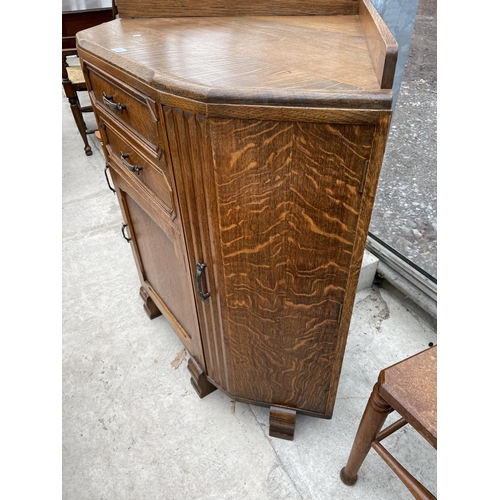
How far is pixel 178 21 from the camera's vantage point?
1.18m

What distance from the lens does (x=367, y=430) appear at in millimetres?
1061

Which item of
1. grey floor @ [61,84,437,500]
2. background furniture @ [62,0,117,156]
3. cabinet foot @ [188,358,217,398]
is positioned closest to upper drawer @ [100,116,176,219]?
cabinet foot @ [188,358,217,398]

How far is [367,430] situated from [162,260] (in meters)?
0.84

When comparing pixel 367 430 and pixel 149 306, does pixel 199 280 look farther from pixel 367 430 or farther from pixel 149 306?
pixel 149 306

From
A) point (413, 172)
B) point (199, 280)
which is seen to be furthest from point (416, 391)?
point (413, 172)

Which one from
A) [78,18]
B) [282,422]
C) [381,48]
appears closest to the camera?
[381,48]

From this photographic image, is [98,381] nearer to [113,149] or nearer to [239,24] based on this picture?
[113,149]

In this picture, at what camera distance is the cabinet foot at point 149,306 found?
5.88 ft

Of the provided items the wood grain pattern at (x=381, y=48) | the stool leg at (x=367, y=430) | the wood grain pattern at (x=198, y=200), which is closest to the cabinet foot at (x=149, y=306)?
the wood grain pattern at (x=198, y=200)

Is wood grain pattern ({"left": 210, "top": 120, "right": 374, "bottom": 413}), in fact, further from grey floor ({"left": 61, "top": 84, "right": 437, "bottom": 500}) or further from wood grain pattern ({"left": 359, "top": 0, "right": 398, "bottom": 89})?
grey floor ({"left": 61, "top": 84, "right": 437, "bottom": 500})

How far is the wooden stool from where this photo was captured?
849 mm

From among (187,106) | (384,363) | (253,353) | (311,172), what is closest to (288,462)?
(253,353)
